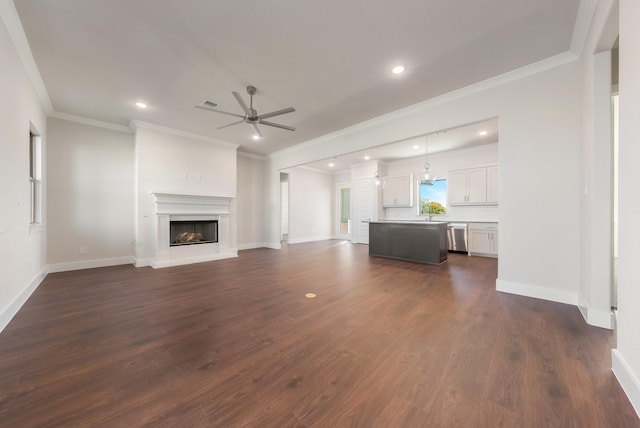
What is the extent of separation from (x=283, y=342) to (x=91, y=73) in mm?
4175

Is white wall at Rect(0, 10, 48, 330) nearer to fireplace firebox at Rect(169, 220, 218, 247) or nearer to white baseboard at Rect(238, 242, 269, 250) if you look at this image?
fireplace firebox at Rect(169, 220, 218, 247)

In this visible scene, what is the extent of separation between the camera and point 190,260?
527 centimetres

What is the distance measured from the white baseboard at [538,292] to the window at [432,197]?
4087 millimetres

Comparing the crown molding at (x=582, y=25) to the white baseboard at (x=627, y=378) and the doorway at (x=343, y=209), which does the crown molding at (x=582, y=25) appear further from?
the doorway at (x=343, y=209)

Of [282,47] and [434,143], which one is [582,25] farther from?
[434,143]

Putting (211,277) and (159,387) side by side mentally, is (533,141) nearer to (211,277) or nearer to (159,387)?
(159,387)

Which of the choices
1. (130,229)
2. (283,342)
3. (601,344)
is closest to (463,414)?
(283,342)

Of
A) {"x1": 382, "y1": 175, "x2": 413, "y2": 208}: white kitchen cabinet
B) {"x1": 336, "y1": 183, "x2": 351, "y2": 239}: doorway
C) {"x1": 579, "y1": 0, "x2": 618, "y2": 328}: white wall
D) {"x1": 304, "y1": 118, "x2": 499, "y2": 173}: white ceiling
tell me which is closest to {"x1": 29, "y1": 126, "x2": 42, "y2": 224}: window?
{"x1": 304, "y1": 118, "x2": 499, "y2": 173}: white ceiling

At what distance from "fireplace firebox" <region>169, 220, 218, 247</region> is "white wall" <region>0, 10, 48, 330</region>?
6.79ft

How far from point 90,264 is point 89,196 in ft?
4.43

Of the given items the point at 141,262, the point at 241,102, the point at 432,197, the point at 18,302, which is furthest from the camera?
the point at 432,197

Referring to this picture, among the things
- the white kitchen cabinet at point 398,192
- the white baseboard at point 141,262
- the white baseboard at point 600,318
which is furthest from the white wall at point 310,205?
the white baseboard at point 600,318

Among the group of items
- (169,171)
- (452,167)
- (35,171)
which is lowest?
(35,171)

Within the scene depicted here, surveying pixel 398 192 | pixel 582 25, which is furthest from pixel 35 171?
pixel 398 192
